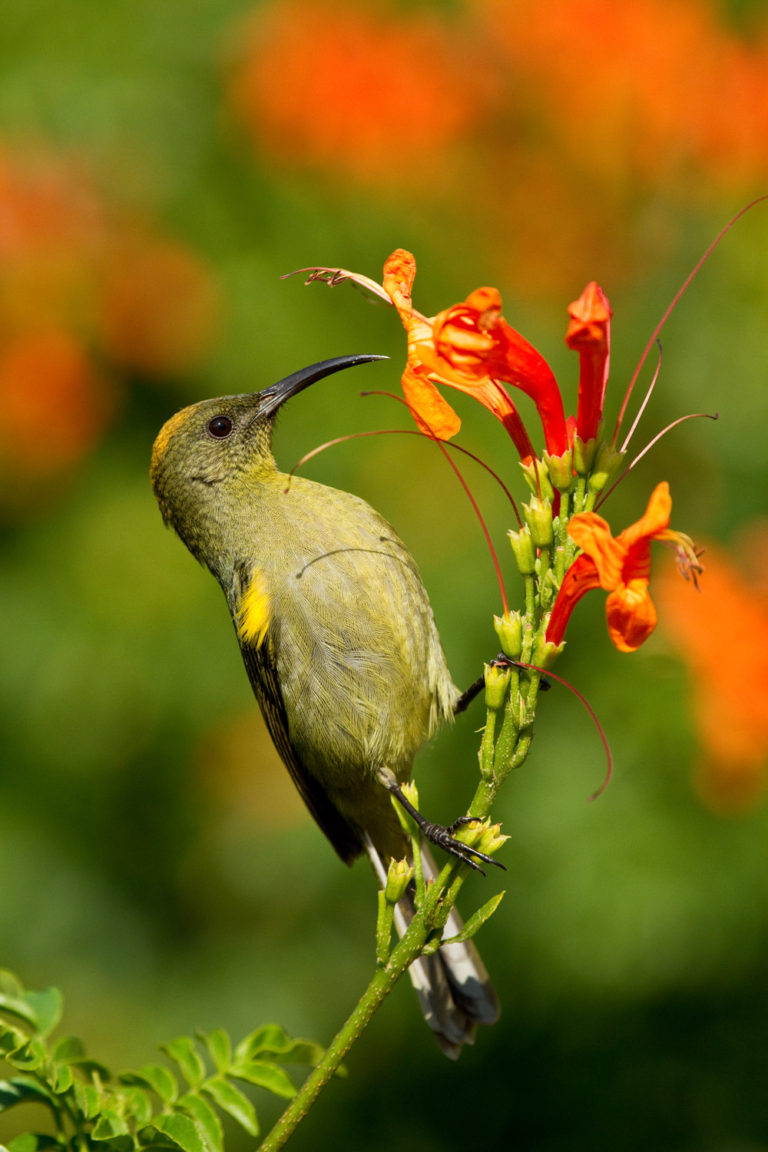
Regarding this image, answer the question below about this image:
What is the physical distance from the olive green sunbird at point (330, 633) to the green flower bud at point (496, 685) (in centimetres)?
91

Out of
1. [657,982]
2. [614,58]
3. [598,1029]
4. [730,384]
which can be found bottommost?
[598,1029]

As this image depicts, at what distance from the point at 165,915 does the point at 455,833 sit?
3614 millimetres

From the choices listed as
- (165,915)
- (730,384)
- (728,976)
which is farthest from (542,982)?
(730,384)

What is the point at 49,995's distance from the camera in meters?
1.71

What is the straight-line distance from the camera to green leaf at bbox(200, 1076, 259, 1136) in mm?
1609

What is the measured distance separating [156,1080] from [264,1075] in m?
0.15

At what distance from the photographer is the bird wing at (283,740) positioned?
2.85 m

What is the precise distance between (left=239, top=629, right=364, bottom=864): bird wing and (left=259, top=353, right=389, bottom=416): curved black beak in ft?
1.97

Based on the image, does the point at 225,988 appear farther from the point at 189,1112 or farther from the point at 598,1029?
the point at 189,1112

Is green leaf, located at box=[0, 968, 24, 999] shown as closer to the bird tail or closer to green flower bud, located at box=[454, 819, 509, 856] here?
green flower bud, located at box=[454, 819, 509, 856]

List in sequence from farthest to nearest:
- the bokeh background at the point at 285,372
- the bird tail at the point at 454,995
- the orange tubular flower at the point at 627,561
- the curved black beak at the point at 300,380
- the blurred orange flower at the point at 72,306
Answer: the blurred orange flower at the point at 72,306, the bokeh background at the point at 285,372, the bird tail at the point at 454,995, the curved black beak at the point at 300,380, the orange tubular flower at the point at 627,561

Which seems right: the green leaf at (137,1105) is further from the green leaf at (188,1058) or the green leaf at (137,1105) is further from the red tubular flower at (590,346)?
the red tubular flower at (590,346)

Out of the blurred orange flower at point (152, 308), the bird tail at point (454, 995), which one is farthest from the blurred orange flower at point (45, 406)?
the bird tail at point (454, 995)

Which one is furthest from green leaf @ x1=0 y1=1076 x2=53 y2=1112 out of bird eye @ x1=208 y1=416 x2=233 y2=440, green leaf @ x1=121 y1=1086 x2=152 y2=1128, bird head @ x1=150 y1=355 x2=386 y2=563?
bird eye @ x1=208 y1=416 x2=233 y2=440
